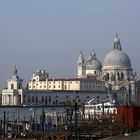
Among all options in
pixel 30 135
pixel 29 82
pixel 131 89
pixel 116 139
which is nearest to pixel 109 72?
pixel 131 89

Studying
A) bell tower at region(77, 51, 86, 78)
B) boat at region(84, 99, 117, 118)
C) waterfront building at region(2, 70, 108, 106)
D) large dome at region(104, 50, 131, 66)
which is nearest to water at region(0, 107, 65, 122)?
boat at region(84, 99, 117, 118)

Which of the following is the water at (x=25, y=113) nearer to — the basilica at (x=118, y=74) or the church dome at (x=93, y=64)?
the basilica at (x=118, y=74)

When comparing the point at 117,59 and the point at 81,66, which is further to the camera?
the point at 81,66

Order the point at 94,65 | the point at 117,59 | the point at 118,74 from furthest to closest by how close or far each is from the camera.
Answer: the point at 94,65, the point at 118,74, the point at 117,59

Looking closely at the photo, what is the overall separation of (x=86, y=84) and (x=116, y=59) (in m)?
7.76

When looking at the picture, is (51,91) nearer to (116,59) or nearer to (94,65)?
(116,59)

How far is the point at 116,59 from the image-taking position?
142m

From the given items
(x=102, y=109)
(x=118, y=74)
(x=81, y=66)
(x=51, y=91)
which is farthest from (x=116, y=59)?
(x=102, y=109)

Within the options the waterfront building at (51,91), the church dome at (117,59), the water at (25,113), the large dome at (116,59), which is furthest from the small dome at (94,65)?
the water at (25,113)

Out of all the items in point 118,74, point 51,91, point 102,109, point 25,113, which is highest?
point 118,74

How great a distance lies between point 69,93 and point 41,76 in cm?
1299

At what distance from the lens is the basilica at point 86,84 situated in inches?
5315

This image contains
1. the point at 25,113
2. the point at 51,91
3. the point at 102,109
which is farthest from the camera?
the point at 51,91

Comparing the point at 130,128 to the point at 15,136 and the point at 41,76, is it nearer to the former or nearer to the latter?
the point at 15,136
